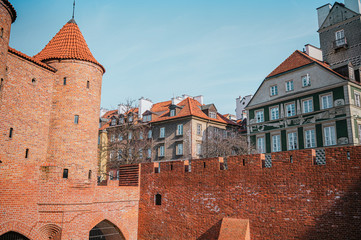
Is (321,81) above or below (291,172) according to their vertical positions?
above

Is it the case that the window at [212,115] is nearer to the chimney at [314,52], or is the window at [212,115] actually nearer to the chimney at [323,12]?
the chimney at [314,52]

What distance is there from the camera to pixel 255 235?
484 inches

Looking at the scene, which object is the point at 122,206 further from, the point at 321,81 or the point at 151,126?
the point at 151,126

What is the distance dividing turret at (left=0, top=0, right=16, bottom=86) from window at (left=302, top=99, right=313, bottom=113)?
19.3 metres

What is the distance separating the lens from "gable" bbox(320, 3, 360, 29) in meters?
25.7

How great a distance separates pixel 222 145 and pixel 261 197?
1568 centimetres

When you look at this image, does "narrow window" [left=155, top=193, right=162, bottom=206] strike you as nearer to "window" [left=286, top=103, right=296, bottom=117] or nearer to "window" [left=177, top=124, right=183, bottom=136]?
"window" [left=286, top=103, right=296, bottom=117]

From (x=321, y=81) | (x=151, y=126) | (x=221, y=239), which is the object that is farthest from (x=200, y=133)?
(x=221, y=239)

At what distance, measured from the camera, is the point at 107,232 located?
16.1m

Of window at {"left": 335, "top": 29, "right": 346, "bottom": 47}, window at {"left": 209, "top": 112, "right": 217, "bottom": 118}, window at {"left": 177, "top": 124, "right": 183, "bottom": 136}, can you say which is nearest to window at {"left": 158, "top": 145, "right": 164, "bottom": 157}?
window at {"left": 177, "top": 124, "right": 183, "bottom": 136}

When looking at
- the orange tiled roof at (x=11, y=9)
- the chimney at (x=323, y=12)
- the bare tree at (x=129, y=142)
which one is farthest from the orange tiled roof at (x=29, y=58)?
the chimney at (x=323, y=12)

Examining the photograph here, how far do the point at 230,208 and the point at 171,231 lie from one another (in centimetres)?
347

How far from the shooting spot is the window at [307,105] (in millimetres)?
22989

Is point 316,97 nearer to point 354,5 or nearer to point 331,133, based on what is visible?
point 331,133
